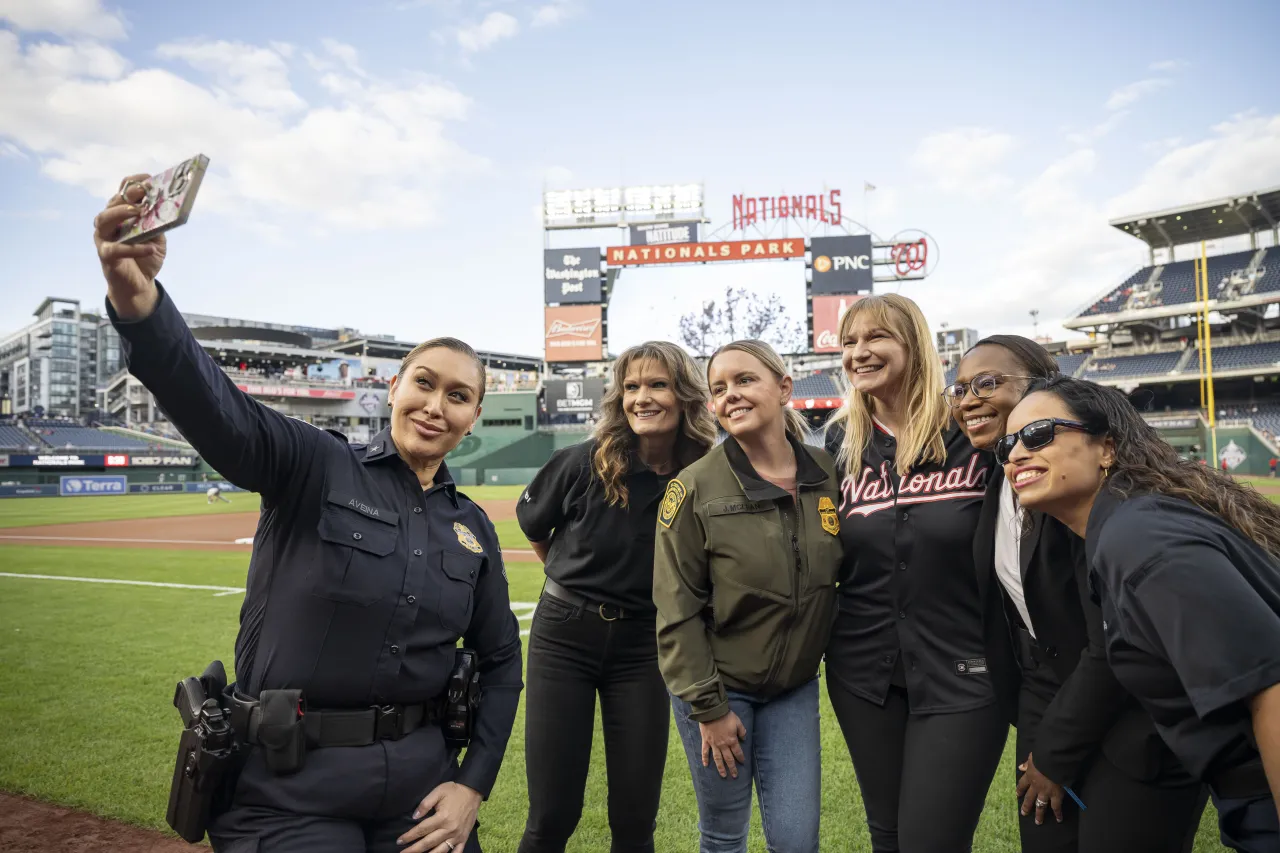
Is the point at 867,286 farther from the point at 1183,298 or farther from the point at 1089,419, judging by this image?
the point at 1089,419

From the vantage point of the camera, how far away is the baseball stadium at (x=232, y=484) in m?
4.39

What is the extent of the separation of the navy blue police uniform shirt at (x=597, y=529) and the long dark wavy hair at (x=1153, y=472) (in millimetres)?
1573

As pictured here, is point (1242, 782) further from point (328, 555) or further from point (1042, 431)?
point (328, 555)

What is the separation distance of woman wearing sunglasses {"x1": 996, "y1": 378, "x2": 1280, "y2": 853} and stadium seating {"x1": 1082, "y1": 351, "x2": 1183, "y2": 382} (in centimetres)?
4722

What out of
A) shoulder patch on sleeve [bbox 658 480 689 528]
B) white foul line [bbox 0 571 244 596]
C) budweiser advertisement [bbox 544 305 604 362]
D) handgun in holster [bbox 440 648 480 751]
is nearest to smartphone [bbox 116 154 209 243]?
handgun in holster [bbox 440 648 480 751]

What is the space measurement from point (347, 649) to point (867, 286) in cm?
4599

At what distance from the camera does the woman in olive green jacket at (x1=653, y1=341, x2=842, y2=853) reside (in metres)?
2.54

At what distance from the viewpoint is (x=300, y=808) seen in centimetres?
202

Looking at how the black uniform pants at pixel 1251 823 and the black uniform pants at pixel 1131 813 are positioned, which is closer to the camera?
the black uniform pants at pixel 1251 823

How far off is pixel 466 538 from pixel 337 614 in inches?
20.0

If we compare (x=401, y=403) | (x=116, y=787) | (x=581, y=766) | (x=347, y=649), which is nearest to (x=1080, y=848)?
(x=581, y=766)

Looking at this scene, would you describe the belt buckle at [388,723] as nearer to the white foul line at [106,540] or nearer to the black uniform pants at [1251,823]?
the black uniform pants at [1251,823]

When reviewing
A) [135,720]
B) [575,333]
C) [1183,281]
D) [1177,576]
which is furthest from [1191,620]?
[1183,281]

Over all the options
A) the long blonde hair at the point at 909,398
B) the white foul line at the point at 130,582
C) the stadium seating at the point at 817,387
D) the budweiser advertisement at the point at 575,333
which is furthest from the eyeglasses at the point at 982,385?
the stadium seating at the point at 817,387
